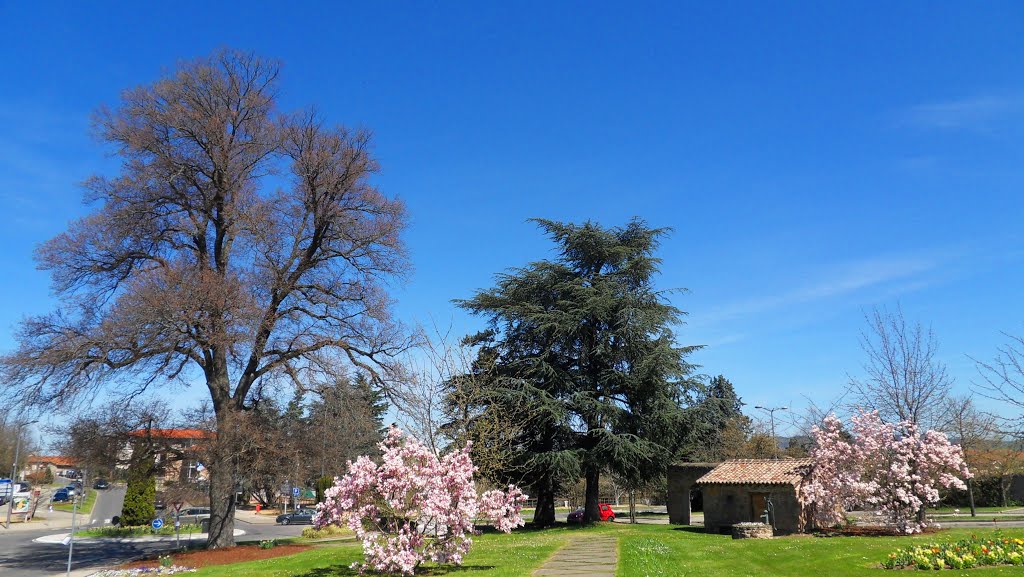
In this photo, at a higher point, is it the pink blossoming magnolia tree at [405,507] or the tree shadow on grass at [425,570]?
the pink blossoming magnolia tree at [405,507]

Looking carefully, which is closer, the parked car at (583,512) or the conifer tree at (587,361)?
the conifer tree at (587,361)

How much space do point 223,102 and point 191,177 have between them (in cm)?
300

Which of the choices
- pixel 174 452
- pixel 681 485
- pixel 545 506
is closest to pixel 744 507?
pixel 681 485

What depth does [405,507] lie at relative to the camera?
12.8 m

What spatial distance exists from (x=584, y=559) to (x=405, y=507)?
20.2 feet

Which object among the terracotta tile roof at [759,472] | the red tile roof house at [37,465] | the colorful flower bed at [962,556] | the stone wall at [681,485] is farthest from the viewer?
the red tile roof house at [37,465]

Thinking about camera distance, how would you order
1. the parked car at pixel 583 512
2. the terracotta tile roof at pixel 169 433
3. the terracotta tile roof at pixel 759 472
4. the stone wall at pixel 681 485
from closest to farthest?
the terracotta tile roof at pixel 169 433
the terracotta tile roof at pixel 759 472
the stone wall at pixel 681 485
the parked car at pixel 583 512

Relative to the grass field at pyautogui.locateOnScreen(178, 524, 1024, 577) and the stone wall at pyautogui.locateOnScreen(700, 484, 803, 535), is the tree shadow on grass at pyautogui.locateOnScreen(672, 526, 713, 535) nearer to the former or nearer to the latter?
the stone wall at pyautogui.locateOnScreen(700, 484, 803, 535)

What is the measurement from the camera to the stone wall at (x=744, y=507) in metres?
26.0

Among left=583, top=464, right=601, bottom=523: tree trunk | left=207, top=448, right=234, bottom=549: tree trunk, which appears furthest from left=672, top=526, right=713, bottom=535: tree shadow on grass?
left=207, top=448, right=234, bottom=549: tree trunk

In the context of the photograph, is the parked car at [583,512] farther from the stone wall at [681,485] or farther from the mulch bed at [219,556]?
the mulch bed at [219,556]

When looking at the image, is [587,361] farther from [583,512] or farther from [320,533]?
[320,533]

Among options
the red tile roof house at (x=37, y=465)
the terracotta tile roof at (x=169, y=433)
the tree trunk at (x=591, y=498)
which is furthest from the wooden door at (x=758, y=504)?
the red tile roof house at (x=37, y=465)

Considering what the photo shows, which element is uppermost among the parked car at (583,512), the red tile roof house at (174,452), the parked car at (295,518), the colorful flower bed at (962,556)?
the red tile roof house at (174,452)
